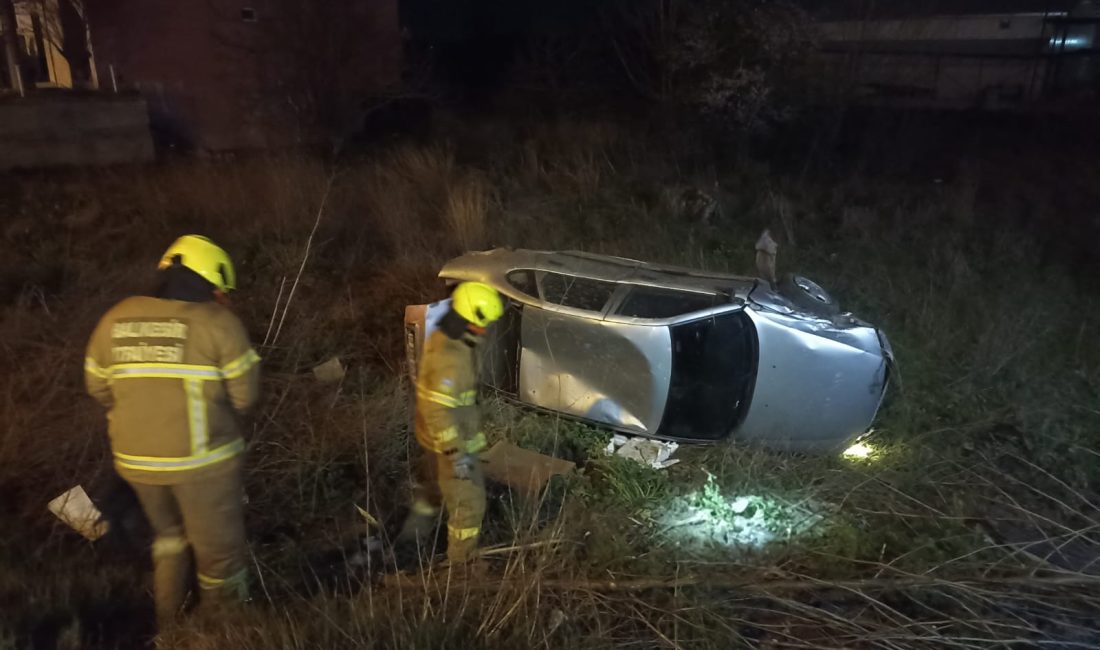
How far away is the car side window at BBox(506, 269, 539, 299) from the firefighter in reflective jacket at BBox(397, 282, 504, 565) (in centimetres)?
131

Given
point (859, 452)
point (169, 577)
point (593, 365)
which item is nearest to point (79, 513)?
point (169, 577)

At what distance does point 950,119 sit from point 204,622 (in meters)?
15.6

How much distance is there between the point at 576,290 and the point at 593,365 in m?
0.62

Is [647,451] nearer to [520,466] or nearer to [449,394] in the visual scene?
[520,466]

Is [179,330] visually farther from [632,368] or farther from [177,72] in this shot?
[177,72]

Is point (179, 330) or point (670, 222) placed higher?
point (179, 330)

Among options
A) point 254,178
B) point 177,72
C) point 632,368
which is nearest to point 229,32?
point 177,72

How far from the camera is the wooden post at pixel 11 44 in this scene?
39.5 ft

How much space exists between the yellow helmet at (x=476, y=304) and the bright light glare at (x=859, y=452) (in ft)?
9.06

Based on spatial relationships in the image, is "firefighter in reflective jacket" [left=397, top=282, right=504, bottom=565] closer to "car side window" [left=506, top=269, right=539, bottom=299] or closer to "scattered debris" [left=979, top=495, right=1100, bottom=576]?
"car side window" [left=506, top=269, right=539, bottom=299]

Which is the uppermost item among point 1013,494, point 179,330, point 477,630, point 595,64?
point 595,64

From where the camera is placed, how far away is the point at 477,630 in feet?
10.4

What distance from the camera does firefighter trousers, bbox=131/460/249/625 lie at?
3.26 m

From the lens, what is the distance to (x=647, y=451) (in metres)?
4.93
